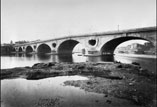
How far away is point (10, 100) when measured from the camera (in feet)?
30.7

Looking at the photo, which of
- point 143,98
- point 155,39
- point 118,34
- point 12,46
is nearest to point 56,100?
point 143,98

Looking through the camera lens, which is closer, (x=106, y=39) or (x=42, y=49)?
(x=106, y=39)

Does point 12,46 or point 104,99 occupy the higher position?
point 12,46

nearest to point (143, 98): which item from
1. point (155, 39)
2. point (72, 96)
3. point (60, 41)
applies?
point (72, 96)

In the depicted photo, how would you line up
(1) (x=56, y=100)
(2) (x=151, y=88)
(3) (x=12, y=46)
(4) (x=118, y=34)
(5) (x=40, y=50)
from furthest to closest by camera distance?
(3) (x=12, y=46), (5) (x=40, y=50), (4) (x=118, y=34), (2) (x=151, y=88), (1) (x=56, y=100)

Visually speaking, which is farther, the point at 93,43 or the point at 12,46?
the point at 12,46

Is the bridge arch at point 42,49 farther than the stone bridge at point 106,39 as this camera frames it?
Yes

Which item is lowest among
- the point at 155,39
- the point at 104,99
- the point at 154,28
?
the point at 104,99

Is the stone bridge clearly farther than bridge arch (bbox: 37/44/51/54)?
No

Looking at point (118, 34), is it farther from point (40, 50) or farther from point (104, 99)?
point (40, 50)

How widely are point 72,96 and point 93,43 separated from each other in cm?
4879

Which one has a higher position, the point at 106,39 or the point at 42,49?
the point at 106,39

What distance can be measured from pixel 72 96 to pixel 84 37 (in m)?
47.6

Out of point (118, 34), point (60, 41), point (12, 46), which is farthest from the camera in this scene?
point (12, 46)
